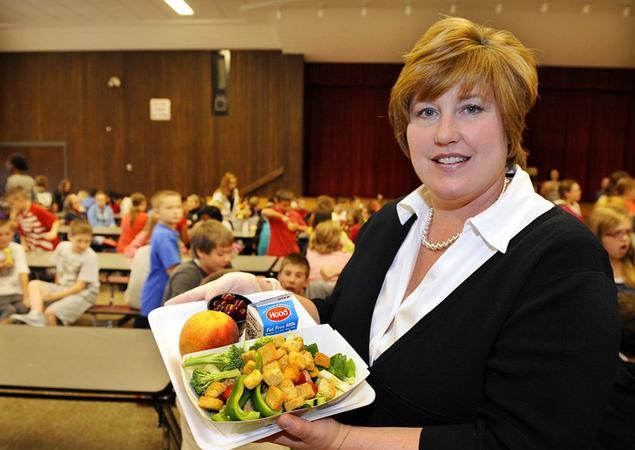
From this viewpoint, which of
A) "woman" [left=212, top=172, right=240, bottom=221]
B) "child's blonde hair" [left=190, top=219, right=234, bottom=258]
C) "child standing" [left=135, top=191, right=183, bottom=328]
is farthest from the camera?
"woman" [left=212, top=172, right=240, bottom=221]

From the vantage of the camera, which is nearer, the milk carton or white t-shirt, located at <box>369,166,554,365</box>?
white t-shirt, located at <box>369,166,554,365</box>

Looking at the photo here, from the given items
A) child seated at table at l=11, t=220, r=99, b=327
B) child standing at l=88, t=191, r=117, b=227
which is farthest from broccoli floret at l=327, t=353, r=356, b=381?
child standing at l=88, t=191, r=117, b=227

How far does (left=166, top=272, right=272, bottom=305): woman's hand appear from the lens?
1432 millimetres

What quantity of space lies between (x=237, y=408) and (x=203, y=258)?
90.0 inches

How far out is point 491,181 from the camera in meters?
1.14

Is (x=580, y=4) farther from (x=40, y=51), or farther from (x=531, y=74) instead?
(x=40, y=51)

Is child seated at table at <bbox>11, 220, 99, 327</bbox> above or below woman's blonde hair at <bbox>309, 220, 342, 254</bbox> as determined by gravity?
below

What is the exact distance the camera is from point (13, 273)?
3.94 meters

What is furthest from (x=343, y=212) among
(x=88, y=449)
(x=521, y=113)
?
(x=521, y=113)

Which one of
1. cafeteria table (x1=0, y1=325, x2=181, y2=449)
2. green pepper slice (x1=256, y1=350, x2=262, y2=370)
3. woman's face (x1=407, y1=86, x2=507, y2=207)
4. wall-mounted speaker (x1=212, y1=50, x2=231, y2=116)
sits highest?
wall-mounted speaker (x1=212, y1=50, x2=231, y2=116)

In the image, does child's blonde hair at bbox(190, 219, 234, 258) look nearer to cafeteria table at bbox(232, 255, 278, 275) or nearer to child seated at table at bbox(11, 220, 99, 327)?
cafeteria table at bbox(232, 255, 278, 275)

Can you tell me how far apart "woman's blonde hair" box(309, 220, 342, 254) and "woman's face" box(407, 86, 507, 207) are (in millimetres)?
2964

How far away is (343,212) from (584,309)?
6.05 meters

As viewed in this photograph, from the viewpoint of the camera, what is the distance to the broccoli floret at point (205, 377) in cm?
107
